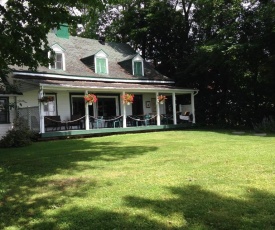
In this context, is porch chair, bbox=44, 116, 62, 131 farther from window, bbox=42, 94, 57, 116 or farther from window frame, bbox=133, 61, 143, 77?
window frame, bbox=133, 61, 143, 77

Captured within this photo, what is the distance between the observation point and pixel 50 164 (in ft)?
29.6

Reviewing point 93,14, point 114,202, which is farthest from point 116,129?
point 114,202

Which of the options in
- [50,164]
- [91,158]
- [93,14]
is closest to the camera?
[50,164]

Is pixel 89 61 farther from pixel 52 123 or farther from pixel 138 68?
pixel 52 123

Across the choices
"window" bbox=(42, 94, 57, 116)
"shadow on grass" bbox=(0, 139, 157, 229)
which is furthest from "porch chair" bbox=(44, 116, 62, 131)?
"shadow on grass" bbox=(0, 139, 157, 229)

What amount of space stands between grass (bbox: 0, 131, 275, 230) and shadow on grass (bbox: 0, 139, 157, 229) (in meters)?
0.02

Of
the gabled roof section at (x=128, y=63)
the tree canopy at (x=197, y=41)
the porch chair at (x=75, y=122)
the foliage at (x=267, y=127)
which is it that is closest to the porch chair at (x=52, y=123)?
the porch chair at (x=75, y=122)

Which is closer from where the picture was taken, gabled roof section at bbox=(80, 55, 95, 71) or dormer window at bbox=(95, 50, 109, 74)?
dormer window at bbox=(95, 50, 109, 74)

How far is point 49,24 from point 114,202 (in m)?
7.27

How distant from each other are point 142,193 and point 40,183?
96.3 inches

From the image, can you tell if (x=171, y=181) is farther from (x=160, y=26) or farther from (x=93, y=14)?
(x=160, y=26)

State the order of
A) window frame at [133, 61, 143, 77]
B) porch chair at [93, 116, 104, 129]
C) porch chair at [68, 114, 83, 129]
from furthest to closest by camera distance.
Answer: window frame at [133, 61, 143, 77] < porch chair at [93, 116, 104, 129] < porch chair at [68, 114, 83, 129]

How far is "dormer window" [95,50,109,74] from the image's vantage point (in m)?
23.5

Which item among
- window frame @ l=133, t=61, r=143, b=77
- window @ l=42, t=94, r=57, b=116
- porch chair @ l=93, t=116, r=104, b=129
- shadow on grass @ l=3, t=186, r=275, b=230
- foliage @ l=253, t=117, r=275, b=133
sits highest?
window frame @ l=133, t=61, r=143, b=77
